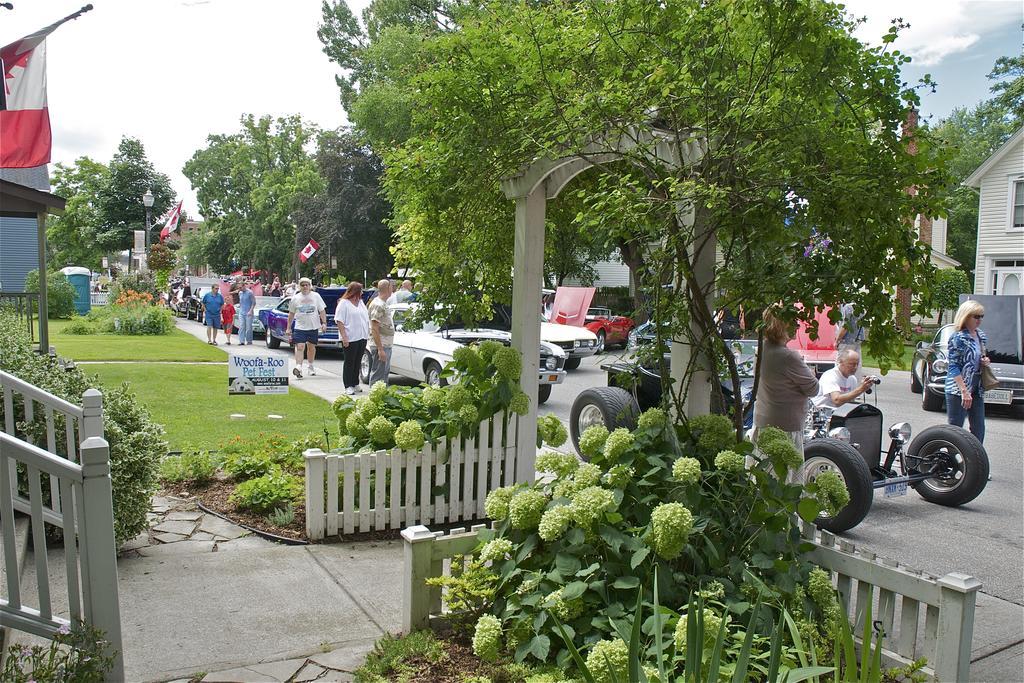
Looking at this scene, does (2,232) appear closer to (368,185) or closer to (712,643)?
(368,185)

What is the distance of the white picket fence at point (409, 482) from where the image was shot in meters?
5.46

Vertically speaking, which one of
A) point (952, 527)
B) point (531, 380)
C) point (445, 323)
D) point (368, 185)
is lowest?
point (952, 527)

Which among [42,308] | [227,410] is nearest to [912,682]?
[227,410]

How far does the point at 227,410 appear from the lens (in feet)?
34.9

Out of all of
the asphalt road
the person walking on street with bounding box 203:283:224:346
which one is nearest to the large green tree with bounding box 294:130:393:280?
the person walking on street with bounding box 203:283:224:346

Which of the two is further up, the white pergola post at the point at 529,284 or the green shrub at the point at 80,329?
the white pergola post at the point at 529,284

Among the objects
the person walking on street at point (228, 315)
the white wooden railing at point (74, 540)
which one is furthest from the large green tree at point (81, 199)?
the white wooden railing at point (74, 540)

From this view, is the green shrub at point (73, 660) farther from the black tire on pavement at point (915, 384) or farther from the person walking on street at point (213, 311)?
the person walking on street at point (213, 311)

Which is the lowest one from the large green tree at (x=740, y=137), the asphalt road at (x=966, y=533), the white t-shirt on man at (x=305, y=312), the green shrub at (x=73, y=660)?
the asphalt road at (x=966, y=533)

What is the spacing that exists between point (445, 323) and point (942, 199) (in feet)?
12.6

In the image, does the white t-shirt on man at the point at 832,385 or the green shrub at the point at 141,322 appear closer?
the white t-shirt on man at the point at 832,385

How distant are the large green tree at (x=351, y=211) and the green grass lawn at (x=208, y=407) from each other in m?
25.6

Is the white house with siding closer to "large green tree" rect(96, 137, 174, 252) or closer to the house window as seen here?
the house window

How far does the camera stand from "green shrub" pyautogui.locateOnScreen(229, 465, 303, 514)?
19.7ft
